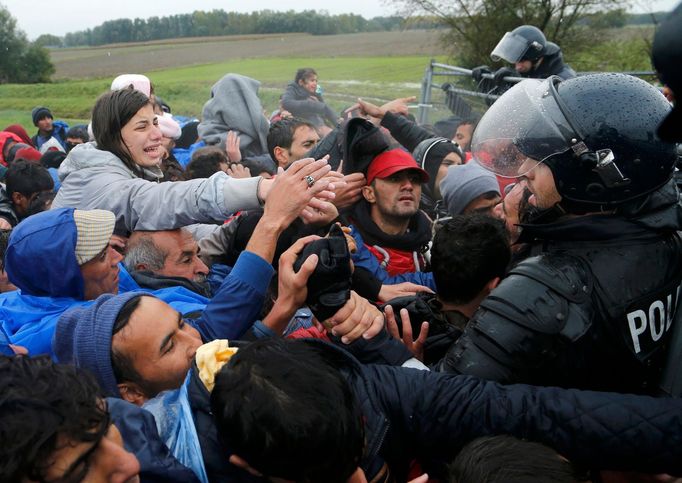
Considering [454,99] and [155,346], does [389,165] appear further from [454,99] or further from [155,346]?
[454,99]

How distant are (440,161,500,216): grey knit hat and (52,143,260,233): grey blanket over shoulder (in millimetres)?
1548

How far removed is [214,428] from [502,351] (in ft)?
2.56

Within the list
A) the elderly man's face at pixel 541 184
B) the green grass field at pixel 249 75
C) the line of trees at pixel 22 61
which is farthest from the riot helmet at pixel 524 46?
the line of trees at pixel 22 61

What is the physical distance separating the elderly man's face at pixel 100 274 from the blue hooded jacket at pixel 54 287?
46 mm

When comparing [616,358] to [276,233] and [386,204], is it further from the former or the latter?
[386,204]

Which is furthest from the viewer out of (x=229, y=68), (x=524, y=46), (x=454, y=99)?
(x=229, y=68)

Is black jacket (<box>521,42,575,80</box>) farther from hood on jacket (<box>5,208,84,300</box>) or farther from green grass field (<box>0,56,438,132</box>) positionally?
green grass field (<box>0,56,438,132</box>)

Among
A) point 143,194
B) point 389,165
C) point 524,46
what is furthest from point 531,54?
point 143,194

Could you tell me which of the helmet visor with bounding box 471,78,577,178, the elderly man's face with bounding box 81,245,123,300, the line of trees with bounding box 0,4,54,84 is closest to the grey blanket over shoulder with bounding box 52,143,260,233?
the elderly man's face with bounding box 81,245,123,300

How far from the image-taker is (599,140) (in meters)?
1.69

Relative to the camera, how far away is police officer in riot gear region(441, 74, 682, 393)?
1548 millimetres

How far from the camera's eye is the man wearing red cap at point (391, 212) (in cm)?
317

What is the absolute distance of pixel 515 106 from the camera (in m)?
1.95

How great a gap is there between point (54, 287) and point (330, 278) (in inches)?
45.9
